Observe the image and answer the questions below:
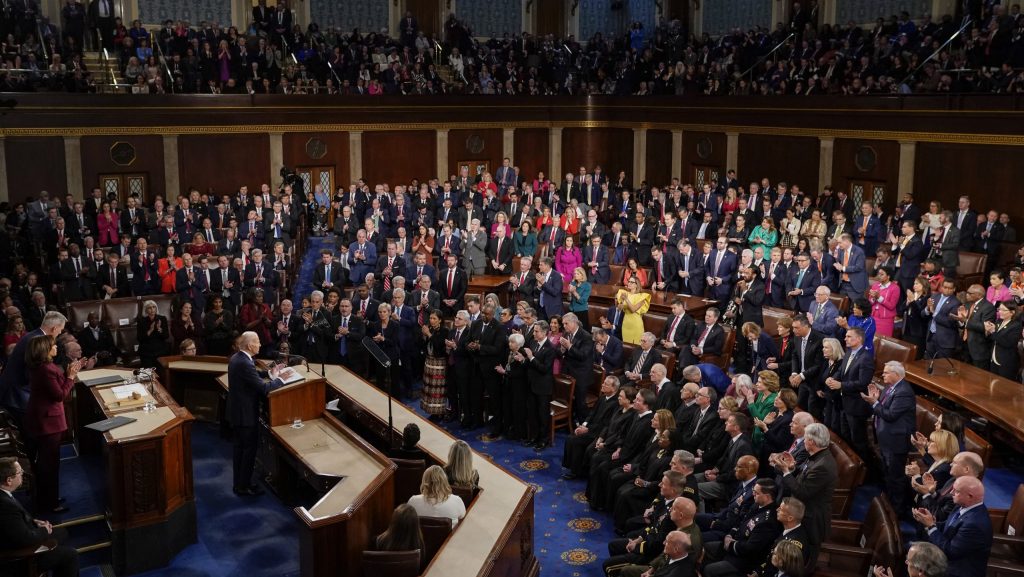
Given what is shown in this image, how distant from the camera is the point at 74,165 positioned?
66.8 ft

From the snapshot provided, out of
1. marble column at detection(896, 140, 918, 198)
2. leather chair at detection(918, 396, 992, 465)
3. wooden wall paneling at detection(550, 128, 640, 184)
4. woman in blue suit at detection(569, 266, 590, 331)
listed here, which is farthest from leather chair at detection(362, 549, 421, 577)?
wooden wall paneling at detection(550, 128, 640, 184)

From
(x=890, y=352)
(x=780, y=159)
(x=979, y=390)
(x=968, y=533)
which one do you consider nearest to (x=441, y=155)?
(x=780, y=159)

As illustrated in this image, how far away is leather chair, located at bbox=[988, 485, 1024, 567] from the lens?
6859mm

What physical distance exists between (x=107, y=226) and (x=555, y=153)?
531 inches

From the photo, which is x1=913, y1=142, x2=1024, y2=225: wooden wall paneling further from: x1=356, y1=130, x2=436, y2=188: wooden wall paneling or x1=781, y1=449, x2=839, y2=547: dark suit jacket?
x1=356, y1=130, x2=436, y2=188: wooden wall paneling

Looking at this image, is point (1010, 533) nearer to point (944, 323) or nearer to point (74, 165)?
point (944, 323)

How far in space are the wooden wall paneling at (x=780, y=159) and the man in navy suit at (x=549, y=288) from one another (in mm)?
9656

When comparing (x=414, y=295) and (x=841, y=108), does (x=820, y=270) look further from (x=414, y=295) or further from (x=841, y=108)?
(x=841, y=108)

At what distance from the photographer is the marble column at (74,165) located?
20.2 metres

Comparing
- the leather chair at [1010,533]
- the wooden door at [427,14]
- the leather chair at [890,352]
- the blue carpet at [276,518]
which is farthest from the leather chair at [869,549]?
the wooden door at [427,14]

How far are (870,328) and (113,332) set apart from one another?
10.4 meters

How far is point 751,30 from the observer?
24812 mm

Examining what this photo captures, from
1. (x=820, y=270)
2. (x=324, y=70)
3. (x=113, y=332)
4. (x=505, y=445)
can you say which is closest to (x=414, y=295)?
(x=505, y=445)

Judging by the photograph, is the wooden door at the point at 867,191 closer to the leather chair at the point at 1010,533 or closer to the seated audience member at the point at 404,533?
the leather chair at the point at 1010,533
